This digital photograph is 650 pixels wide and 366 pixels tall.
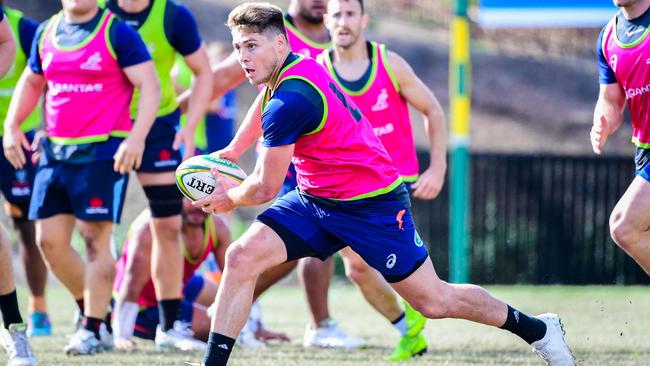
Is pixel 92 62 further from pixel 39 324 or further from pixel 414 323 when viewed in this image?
pixel 414 323

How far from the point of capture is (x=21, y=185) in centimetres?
822

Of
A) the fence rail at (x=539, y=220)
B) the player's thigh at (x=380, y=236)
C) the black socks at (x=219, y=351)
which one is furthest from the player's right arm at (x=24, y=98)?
the fence rail at (x=539, y=220)

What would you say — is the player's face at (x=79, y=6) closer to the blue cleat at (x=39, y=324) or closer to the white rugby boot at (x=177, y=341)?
the white rugby boot at (x=177, y=341)

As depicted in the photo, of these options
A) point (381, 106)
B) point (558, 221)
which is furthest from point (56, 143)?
point (558, 221)

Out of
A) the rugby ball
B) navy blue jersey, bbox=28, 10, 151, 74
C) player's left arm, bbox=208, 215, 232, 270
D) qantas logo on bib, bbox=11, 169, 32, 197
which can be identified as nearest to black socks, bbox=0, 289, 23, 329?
the rugby ball

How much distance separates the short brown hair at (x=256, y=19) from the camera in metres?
5.11

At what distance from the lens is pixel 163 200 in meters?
7.28

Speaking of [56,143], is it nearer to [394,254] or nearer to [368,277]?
[368,277]

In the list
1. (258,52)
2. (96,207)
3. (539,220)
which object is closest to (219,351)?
(258,52)

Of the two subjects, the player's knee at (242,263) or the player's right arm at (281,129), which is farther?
the player's knee at (242,263)

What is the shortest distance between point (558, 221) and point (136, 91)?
7599 mm

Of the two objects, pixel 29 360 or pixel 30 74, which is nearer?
pixel 29 360

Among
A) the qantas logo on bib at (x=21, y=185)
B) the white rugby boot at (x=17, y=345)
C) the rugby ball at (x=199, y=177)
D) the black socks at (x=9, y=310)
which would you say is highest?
the rugby ball at (x=199, y=177)

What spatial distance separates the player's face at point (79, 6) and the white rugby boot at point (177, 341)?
2.24 meters
